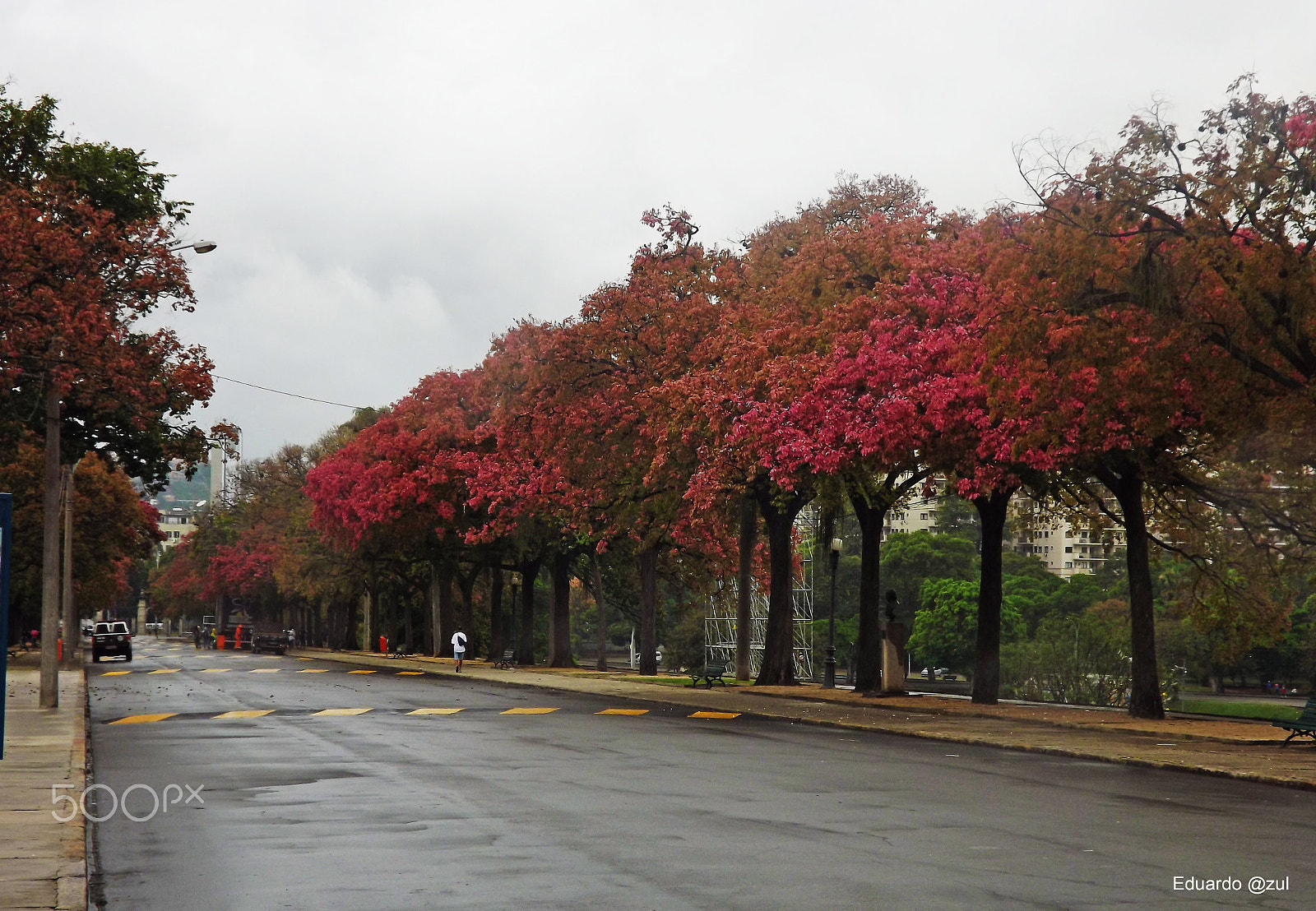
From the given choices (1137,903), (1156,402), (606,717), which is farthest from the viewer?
(606,717)

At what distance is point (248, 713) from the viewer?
26.8m

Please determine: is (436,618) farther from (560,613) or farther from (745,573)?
(745,573)

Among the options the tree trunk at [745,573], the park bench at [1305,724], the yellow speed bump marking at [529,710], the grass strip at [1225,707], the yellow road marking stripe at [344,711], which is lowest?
the grass strip at [1225,707]

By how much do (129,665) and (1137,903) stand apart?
58.3 metres

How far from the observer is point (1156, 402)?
76.8 feet

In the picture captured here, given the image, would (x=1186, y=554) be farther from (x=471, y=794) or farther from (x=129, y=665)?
(x=129, y=665)

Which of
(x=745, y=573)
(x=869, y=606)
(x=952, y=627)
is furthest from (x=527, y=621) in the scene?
(x=952, y=627)

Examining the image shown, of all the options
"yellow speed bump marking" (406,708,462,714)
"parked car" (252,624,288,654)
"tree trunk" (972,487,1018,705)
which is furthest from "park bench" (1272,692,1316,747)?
"parked car" (252,624,288,654)

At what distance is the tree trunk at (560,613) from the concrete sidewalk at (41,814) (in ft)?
105

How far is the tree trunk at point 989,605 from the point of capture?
31281 mm

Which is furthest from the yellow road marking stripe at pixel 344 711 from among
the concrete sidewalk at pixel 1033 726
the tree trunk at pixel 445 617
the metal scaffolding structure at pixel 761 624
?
the tree trunk at pixel 445 617

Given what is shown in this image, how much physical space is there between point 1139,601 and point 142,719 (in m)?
18.8

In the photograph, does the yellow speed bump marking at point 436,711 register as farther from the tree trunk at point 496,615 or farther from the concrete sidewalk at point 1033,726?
the tree trunk at point 496,615

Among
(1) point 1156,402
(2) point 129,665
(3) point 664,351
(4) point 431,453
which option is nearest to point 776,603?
(3) point 664,351
